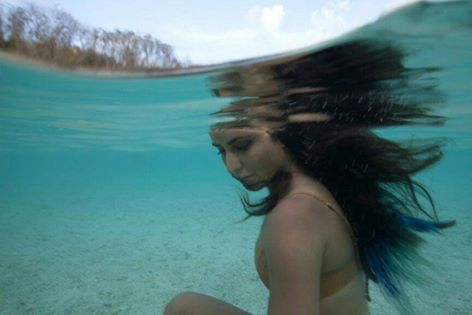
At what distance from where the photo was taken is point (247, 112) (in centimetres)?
933

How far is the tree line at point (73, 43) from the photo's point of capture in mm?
5746

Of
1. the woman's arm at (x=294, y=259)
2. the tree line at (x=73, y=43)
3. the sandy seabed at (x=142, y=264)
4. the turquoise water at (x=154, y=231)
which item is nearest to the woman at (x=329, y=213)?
the woman's arm at (x=294, y=259)

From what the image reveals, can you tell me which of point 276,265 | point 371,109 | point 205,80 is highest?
point 205,80

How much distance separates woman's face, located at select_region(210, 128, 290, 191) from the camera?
3779mm

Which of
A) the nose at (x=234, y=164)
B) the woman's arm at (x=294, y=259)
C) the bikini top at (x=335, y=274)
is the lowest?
the bikini top at (x=335, y=274)

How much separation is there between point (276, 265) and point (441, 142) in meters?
3.38

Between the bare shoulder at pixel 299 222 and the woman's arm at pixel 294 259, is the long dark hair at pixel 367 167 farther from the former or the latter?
the woman's arm at pixel 294 259

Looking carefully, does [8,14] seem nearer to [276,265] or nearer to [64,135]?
[276,265]

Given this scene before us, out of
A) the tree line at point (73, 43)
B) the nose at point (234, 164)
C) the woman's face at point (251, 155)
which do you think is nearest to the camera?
the woman's face at point (251, 155)

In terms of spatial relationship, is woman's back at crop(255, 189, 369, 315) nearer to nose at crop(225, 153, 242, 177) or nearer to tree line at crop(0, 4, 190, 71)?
nose at crop(225, 153, 242, 177)

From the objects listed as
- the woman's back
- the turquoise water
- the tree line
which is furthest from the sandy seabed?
the tree line

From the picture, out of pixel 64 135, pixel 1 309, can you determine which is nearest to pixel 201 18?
pixel 1 309

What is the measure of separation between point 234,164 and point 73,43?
4.52 meters

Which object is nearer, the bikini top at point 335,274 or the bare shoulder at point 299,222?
the bare shoulder at point 299,222
